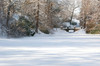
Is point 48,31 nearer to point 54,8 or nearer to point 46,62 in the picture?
point 54,8

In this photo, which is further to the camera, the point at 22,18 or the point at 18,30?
the point at 22,18

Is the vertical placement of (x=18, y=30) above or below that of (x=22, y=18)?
below

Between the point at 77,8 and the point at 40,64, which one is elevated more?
the point at 77,8

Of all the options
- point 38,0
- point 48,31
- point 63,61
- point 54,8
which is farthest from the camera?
point 54,8

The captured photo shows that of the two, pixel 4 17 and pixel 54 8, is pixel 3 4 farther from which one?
pixel 54 8

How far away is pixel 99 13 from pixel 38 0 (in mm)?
6511

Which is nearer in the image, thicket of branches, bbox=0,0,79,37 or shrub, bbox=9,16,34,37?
shrub, bbox=9,16,34,37

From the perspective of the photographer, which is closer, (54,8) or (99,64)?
(99,64)

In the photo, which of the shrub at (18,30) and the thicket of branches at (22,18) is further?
the thicket of branches at (22,18)

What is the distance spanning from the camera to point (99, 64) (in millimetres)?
4012

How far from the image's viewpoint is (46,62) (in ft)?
13.7

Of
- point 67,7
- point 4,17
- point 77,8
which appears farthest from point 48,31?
point 77,8

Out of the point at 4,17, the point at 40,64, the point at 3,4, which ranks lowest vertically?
the point at 40,64

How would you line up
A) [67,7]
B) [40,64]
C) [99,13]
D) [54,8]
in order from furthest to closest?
[67,7], [54,8], [99,13], [40,64]
